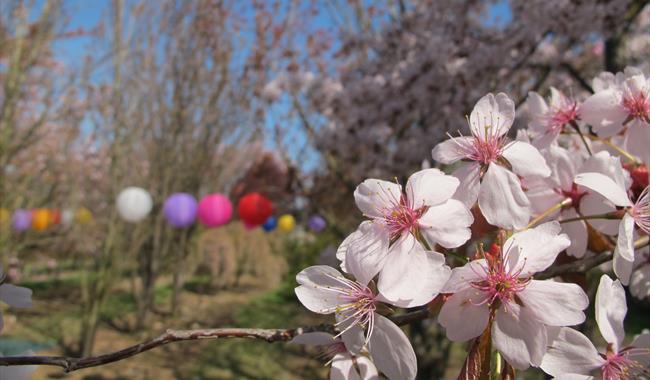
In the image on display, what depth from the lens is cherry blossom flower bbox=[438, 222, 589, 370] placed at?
1.62 feet

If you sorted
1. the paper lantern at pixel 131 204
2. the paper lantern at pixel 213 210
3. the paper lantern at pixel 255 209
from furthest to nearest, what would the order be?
1. the paper lantern at pixel 255 209
2. the paper lantern at pixel 213 210
3. the paper lantern at pixel 131 204

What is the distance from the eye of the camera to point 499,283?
521 mm

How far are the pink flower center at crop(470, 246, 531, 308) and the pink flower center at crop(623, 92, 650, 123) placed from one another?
1.27 ft

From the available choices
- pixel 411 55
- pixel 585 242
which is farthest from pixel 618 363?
pixel 411 55

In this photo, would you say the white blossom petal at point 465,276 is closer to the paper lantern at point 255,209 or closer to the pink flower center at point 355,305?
the pink flower center at point 355,305

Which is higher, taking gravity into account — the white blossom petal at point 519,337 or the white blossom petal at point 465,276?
the white blossom petal at point 465,276

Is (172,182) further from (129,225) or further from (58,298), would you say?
(58,298)

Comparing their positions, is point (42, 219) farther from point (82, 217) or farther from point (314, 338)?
point (314, 338)

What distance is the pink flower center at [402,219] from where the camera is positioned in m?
0.57

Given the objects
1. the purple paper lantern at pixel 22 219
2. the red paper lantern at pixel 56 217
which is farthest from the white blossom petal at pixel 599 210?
the red paper lantern at pixel 56 217

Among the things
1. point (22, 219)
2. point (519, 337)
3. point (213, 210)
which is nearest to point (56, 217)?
point (22, 219)

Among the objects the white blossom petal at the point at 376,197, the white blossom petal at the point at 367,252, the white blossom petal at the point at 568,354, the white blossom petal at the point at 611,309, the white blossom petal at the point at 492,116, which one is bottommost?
the white blossom petal at the point at 568,354

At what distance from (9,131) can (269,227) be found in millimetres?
6381

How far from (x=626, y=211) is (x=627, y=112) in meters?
0.23
